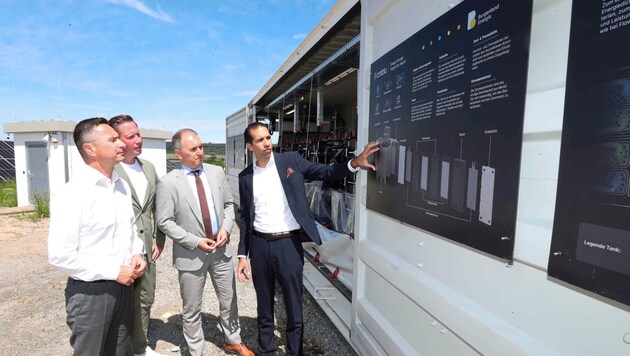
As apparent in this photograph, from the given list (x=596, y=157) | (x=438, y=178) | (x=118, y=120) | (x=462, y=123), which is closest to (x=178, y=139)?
(x=118, y=120)

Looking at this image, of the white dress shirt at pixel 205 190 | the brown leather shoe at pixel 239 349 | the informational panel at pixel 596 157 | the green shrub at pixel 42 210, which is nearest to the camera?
the informational panel at pixel 596 157

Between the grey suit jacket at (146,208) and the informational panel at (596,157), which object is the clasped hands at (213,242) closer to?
the grey suit jacket at (146,208)

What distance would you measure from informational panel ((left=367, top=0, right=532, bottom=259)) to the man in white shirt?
62.2 inches

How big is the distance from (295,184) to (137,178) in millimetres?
1265

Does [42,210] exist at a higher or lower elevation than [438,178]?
lower

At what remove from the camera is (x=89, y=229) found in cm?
185

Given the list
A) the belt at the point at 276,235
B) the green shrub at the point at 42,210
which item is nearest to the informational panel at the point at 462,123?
the belt at the point at 276,235

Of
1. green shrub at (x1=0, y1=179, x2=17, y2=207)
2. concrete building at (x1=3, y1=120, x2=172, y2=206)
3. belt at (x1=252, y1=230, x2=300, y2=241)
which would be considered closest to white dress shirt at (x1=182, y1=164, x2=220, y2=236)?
belt at (x1=252, y1=230, x2=300, y2=241)

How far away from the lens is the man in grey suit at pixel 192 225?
8.79 feet

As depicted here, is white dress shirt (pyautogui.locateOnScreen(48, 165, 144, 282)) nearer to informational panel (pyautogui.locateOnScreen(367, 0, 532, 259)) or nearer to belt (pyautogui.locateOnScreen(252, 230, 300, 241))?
belt (pyautogui.locateOnScreen(252, 230, 300, 241))

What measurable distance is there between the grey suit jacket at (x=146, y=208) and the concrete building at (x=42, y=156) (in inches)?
404

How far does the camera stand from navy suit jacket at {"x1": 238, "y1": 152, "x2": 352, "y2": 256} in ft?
8.48

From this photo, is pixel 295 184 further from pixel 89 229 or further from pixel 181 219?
pixel 89 229

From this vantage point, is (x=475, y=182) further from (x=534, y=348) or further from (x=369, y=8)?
(x=369, y=8)
